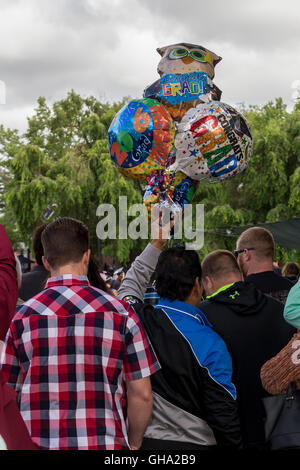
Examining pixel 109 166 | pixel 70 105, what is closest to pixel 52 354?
pixel 109 166

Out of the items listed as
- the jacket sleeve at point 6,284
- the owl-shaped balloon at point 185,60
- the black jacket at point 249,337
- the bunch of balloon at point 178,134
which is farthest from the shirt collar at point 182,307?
the owl-shaped balloon at point 185,60

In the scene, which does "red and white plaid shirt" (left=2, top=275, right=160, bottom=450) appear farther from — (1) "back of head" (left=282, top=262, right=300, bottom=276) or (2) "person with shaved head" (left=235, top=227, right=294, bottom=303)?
(1) "back of head" (left=282, top=262, right=300, bottom=276)

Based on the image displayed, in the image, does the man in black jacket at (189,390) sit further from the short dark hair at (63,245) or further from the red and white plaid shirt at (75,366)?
the short dark hair at (63,245)

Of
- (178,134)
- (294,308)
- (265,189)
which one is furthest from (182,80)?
(265,189)

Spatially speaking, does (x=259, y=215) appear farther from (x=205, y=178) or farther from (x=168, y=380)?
(x=168, y=380)

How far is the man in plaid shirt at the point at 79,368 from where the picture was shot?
1.82 metres

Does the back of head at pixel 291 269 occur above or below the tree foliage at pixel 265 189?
below

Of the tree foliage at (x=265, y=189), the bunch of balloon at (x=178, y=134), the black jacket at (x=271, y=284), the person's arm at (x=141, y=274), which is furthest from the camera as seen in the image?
the tree foliage at (x=265, y=189)

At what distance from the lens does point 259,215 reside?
17.2m

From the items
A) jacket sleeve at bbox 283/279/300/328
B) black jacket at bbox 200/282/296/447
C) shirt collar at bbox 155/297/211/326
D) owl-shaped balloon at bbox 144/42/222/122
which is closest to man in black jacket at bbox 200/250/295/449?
black jacket at bbox 200/282/296/447

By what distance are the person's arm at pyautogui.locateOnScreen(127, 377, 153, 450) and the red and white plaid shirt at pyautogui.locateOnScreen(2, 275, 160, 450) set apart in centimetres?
4

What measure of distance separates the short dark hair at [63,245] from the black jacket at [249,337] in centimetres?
80

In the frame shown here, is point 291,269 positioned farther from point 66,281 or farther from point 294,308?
point 66,281

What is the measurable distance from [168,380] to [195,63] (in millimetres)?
2027
